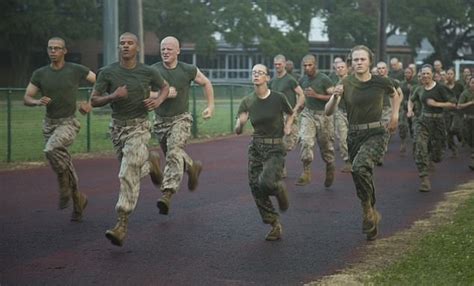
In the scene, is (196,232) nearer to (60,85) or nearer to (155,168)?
(155,168)

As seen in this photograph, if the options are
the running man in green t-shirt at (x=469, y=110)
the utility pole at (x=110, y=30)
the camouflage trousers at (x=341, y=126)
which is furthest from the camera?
the utility pole at (x=110, y=30)

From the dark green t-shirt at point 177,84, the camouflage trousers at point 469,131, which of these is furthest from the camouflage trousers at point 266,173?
the camouflage trousers at point 469,131

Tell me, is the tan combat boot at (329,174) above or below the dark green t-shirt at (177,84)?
below

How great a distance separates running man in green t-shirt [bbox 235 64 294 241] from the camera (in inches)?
354

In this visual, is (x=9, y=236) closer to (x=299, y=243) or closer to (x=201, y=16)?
(x=299, y=243)

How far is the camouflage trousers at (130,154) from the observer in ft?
28.1

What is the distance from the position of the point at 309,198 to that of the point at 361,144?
3034 millimetres

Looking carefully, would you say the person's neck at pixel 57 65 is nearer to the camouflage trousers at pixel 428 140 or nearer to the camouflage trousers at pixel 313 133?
the camouflage trousers at pixel 313 133

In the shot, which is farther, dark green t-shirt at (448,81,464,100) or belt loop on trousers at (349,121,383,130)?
dark green t-shirt at (448,81,464,100)

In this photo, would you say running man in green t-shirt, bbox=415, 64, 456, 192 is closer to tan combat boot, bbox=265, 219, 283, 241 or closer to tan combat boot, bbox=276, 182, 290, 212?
tan combat boot, bbox=276, 182, 290, 212

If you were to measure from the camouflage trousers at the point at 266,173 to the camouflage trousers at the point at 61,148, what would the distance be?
7.37 feet

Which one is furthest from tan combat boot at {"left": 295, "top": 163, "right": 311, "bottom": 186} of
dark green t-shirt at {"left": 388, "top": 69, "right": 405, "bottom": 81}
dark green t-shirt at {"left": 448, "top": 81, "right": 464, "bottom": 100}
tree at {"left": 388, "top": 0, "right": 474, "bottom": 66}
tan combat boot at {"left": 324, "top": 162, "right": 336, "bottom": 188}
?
tree at {"left": 388, "top": 0, "right": 474, "bottom": 66}

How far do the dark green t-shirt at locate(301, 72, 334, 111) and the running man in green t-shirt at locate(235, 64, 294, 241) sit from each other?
483 cm

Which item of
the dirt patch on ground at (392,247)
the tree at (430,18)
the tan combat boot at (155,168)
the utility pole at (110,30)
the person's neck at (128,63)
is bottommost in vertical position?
the dirt patch on ground at (392,247)
